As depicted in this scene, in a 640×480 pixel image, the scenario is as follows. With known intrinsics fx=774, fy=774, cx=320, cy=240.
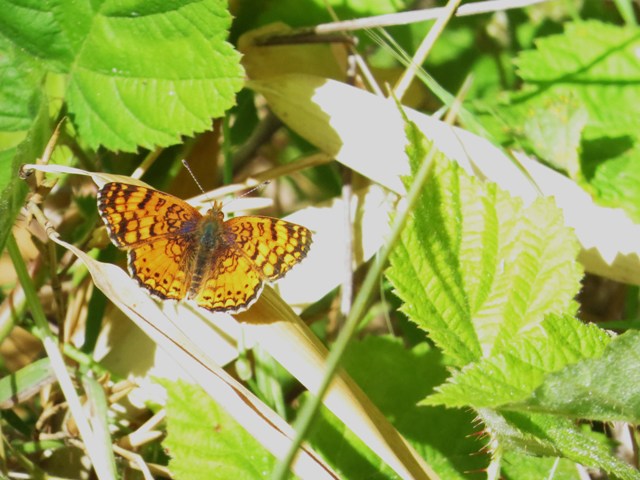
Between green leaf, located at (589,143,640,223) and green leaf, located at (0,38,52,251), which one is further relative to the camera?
green leaf, located at (589,143,640,223)

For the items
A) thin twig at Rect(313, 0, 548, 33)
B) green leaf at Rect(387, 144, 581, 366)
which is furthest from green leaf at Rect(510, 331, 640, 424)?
thin twig at Rect(313, 0, 548, 33)

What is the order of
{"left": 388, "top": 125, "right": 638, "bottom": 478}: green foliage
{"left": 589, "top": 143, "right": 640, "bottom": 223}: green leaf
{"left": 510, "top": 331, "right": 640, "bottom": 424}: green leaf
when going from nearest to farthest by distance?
{"left": 510, "top": 331, "right": 640, "bottom": 424}: green leaf
{"left": 388, "top": 125, "right": 638, "bottom": 478}: green foliage
{"left": 589, "top": 143, "right": 640, "bottom": 223}: green leaf

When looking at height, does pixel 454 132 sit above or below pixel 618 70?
below

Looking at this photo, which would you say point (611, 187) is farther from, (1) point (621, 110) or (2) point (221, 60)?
(2) point (221, 60)

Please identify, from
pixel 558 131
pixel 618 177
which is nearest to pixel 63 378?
pixel 558 131

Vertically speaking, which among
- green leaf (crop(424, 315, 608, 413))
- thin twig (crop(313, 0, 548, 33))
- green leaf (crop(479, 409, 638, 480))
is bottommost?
green leaf (crop(479, 409, 638, 480))

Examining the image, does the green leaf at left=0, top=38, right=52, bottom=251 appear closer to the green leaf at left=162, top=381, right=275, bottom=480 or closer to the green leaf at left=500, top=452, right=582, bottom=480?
the green leaf at left=162, top=381, right=275, bottom=480

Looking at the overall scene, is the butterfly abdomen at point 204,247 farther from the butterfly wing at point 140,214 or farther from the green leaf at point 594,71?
the green leaf at point 594,71

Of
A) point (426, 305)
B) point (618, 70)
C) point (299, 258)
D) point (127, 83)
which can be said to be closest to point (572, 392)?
point (426, 305)
